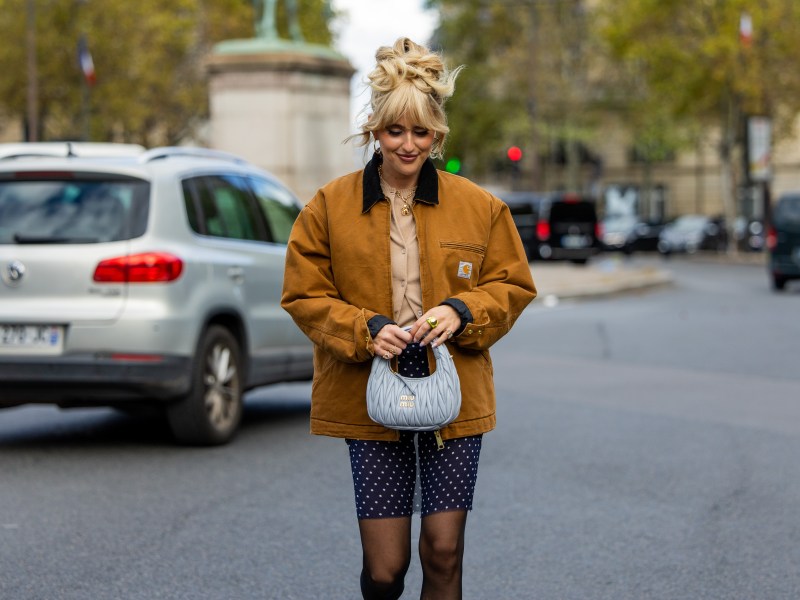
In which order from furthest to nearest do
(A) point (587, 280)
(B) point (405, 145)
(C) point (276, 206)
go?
(A) point (587, 280)
(C) point (276, 206)
(B) point (405, 145)

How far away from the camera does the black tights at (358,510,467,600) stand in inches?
158

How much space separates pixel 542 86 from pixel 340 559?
56.3 metres

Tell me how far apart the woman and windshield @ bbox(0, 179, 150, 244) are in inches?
184

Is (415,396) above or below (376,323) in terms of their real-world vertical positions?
below

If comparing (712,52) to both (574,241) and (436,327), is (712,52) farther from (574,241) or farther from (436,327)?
(436,327)

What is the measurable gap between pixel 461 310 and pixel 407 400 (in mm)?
267

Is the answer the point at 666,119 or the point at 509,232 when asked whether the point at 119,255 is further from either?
the point at 666,119

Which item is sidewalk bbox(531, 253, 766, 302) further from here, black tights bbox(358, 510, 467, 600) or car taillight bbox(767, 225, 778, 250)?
black tights bbox(358, 510, 467, 600)

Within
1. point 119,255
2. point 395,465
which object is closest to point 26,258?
point 119,255

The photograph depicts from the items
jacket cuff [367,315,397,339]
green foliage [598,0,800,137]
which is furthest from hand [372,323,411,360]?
green foliage [598,0,800,137]

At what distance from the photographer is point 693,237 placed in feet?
181

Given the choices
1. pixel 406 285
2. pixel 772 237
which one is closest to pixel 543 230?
pixel 772 237

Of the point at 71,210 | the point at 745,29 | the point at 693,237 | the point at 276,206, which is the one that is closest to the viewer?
the point at 71,210

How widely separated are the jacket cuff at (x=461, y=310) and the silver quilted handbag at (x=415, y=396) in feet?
0.24
